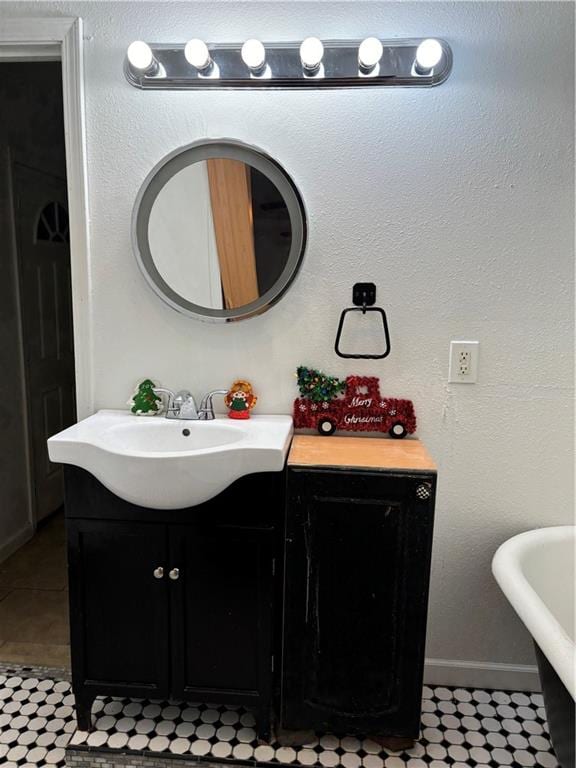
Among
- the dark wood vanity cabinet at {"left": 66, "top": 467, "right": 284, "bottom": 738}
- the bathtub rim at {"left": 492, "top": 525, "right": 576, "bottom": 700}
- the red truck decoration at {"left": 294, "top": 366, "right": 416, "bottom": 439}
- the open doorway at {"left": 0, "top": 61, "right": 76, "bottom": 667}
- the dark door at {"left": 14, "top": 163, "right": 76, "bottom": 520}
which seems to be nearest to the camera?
the bathtub rim at {"left": 492, "top": 525, "right": 576, "bottom": 700}

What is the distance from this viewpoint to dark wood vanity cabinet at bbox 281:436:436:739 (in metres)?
1.29

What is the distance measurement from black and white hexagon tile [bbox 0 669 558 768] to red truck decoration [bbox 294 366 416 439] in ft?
2.89

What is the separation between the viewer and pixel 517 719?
157 cm

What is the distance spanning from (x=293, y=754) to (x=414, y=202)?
161 centimetres

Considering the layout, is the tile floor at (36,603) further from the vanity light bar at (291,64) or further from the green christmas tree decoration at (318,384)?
the vanity light bar at (291,64)

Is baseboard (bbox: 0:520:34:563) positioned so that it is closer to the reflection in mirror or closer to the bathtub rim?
the reflection in mirror

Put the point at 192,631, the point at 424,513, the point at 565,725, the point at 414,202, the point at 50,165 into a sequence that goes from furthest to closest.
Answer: the point at 50,165 < the point at 414,202 < the point at 192,631 < the point at 424,513 < the point at 565,725

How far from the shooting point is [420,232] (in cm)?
154

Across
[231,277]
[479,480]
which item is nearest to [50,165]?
[231,277]

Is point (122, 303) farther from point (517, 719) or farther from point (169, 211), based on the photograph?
point (517, 719)

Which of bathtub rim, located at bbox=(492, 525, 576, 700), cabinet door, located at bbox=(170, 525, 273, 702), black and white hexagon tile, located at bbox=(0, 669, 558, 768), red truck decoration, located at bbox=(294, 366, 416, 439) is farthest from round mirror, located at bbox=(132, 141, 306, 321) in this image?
black and white hexagon tile, located at bbox=(0, 669, 558, 768)

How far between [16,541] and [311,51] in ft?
7.85

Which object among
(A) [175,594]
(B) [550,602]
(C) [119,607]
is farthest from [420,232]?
(C) [119,607]

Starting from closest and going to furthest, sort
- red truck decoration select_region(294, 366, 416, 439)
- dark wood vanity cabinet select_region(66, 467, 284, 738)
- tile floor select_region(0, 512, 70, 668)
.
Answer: dark wood vanity cabinet select_region(66, 467, 284, 738) < red truck decoration select_region(294, 366, 416, 439) < tile floor select_region(0, 512, 70, 668)
